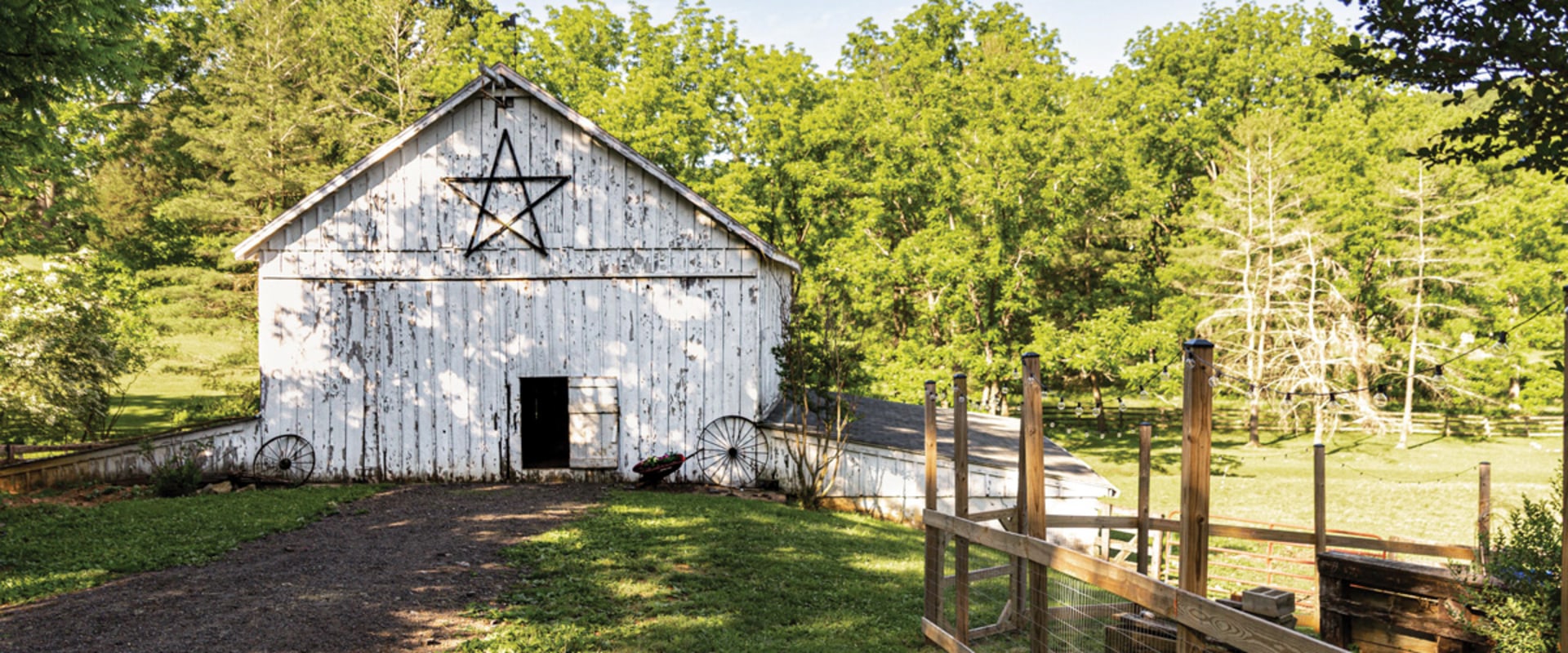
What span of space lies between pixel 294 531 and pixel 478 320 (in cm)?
549

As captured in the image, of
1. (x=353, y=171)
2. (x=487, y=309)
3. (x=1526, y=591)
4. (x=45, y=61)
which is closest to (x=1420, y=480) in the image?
(x=1526, y=591)

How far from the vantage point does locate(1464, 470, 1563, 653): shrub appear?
6355mm

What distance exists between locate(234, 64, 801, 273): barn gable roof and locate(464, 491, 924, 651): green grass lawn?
5.58 metres

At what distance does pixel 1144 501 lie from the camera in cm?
942

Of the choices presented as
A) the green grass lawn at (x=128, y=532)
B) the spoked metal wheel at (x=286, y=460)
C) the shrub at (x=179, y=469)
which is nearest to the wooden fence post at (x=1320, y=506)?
the green grass lawn at (x=128, y=532)

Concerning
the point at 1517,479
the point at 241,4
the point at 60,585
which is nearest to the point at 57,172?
the point at 60,585

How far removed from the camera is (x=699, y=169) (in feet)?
105

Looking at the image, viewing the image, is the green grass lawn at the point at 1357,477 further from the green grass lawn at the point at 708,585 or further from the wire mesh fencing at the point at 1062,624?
the wire mesh fencing at the point at 1062,624

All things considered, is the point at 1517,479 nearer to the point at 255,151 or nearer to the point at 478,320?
the point at 478,320

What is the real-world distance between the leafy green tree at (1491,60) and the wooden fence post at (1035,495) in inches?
220

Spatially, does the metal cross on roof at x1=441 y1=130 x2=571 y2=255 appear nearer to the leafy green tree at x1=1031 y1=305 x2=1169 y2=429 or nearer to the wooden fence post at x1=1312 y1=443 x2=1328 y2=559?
the wooden fence post at x1=1312 y1=443 x2=1328 y2=559

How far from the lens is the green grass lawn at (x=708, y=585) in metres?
7.50

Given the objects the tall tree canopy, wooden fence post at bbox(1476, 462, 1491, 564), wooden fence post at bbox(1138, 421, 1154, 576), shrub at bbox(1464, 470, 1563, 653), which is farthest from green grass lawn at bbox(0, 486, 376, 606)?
the tall tree canopy

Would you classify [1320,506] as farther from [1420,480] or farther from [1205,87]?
[1205,87]
